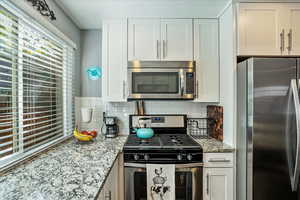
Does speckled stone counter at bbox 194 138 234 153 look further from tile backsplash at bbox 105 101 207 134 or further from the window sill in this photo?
the window sill

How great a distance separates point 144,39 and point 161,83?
555 millimetres

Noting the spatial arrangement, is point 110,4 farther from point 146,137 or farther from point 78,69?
point 146,137

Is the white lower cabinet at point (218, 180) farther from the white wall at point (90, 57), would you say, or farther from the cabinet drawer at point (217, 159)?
the white wall at point (90, 57)

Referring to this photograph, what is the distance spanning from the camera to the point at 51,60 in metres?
1.85

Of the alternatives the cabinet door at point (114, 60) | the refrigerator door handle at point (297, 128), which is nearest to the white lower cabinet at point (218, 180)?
the refrigerator door handle at point (297, 128)

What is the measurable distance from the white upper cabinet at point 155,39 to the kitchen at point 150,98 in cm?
1

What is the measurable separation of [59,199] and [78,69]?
1850 millimetres

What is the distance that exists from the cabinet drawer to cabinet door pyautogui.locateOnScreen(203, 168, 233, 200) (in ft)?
0.17

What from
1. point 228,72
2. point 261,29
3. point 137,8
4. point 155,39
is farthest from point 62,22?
point 261,29

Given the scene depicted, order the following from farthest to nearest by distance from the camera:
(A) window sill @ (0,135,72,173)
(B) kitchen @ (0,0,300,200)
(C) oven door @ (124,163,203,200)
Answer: (C) oven door @ (124,163,203,200)
(B) kitchen @ (0,0,300,200)
(A) window sill @ (0,135,72,173)

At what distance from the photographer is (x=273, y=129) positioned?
58.1 inches

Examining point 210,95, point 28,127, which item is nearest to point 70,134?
point 28,127

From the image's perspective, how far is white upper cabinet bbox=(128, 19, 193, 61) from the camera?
2115 millimetres

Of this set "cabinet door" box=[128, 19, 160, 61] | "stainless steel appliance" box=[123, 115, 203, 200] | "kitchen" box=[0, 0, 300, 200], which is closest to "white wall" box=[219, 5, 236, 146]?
"kitchen" box=[0, 0, 300, 200]
